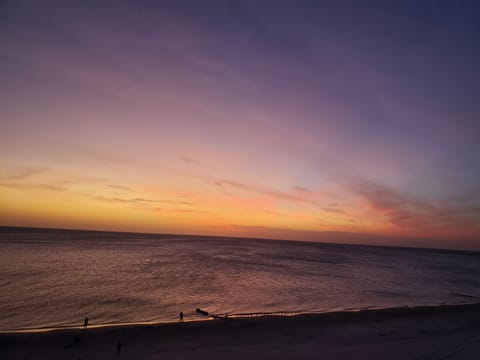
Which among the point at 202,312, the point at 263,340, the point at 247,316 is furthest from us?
the point at 202,312

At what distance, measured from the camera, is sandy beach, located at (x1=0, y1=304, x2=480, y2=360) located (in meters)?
18.2

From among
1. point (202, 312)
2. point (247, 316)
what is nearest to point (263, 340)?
point (247, 316)

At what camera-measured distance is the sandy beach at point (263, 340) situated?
18.2m

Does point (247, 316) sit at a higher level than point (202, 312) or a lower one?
higher

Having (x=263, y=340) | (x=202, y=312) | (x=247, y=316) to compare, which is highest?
(x=263, y=340)

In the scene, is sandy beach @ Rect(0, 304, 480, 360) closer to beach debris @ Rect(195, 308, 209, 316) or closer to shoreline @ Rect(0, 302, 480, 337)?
shoreline @ Rect(0, 302, 480, 337)

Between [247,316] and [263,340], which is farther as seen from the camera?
[247,316]

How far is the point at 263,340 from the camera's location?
2127 centimetres

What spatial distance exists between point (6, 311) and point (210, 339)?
68.4 feet

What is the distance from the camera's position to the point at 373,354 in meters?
19.2

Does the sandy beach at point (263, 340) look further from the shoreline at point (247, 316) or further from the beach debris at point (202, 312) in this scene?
the beach debris at point (202, 312)

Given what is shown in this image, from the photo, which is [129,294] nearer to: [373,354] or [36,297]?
[36,297]

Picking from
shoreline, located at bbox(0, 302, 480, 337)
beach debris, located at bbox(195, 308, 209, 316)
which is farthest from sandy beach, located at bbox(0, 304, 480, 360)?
beach debris, located at bbox(195, 308, 209, 316)

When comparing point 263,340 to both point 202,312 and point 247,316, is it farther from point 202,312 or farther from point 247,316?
point 202,312
